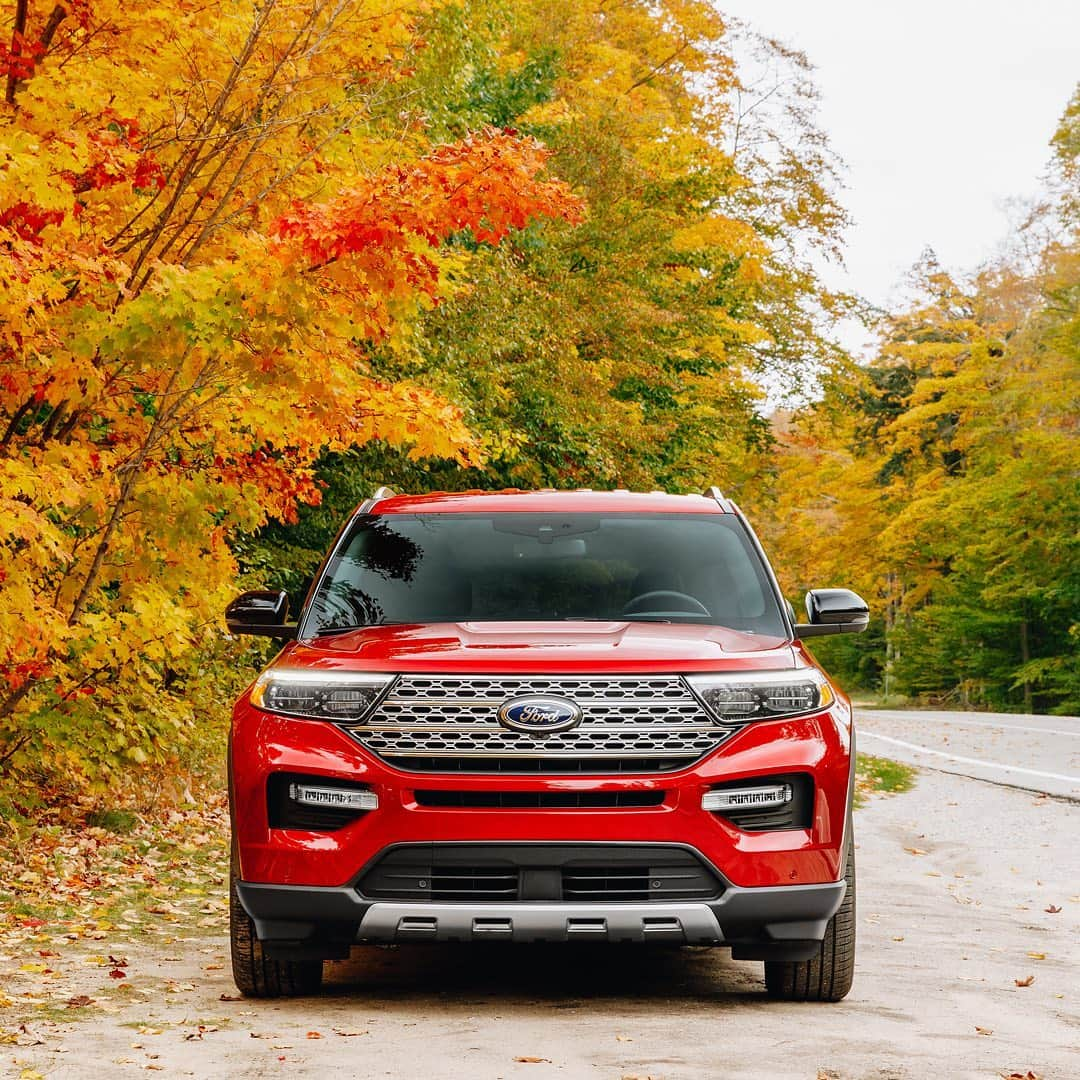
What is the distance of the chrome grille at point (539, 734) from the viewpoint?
5.75 meters

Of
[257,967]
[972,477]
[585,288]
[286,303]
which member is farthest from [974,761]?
[972,477]

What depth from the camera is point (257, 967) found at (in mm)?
6270

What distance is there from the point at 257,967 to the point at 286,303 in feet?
12.0

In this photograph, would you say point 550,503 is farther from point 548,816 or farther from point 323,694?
point 548,816

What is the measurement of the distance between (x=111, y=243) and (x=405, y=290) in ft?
5.94

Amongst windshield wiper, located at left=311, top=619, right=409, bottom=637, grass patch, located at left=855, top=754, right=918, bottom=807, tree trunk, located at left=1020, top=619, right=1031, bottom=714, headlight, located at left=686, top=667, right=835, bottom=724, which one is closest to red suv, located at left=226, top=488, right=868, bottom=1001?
headlight, located at left=686, top=667, right=835, bottom=724

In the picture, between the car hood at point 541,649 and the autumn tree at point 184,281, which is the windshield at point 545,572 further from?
the autumn tree at point 184,281

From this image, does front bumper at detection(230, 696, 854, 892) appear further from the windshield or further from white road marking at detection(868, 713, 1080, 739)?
white road marking at detection(868, 713, 1080, 739)

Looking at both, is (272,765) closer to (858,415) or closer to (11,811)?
(11,811)

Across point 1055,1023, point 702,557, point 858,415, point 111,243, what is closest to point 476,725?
point 702,557

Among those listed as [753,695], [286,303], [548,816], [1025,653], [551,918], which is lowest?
[1025,653]

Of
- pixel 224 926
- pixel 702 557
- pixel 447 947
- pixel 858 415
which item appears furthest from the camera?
pixel 858 415

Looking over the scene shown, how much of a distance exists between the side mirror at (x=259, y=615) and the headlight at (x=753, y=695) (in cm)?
182

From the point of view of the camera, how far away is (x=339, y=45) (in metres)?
10.0
